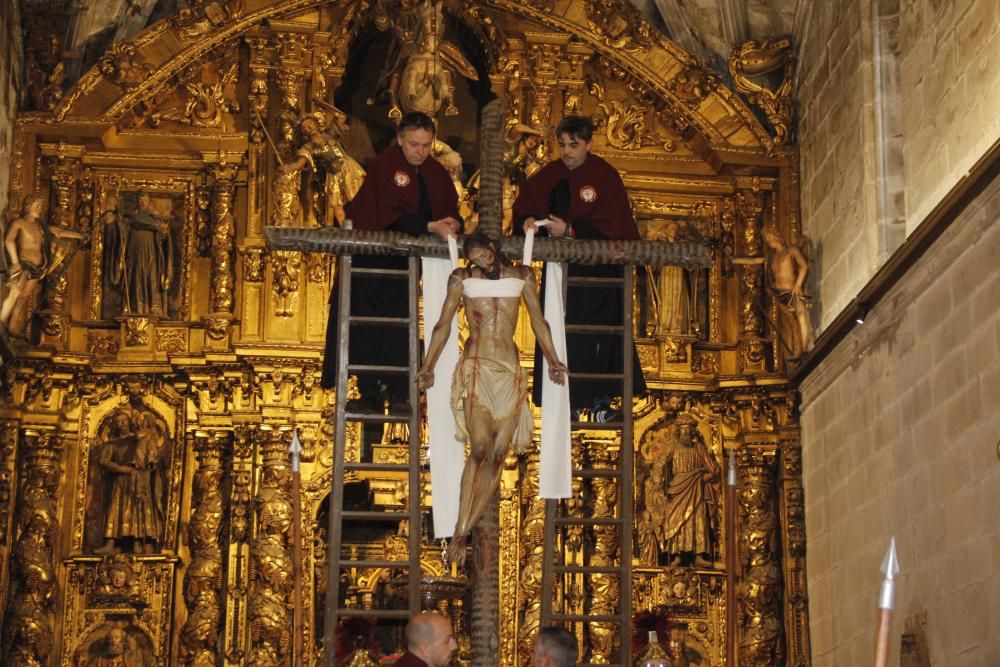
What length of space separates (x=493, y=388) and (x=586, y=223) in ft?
6.16

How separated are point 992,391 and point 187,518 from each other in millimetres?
8712

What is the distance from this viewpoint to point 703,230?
62.2 feet

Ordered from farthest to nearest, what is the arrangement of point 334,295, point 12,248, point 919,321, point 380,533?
1. point 380,533
2. point 12,248
3. point 919,321
4. point 334,295

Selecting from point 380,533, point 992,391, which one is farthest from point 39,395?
point 992,391

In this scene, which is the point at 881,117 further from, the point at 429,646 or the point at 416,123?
the point at 429,646

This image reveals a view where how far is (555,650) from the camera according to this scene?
7.82m

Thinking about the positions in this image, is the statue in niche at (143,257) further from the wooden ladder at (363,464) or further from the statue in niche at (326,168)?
the wooden ladder at (363,464)

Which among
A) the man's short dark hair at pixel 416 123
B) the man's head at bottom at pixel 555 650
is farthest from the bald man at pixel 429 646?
the man's short dark hair at pixel 416 123

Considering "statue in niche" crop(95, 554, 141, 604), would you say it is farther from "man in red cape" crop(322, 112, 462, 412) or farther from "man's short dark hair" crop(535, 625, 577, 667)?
"man's short dark hair" crop(535, 625, 577, 667)

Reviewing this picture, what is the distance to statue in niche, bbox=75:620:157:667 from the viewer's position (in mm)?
17016

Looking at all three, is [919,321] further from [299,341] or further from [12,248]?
[12,248]

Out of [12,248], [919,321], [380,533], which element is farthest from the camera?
[380,533]

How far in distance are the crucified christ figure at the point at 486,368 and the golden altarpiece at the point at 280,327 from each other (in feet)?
23.8

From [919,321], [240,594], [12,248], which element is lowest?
[240,594]
